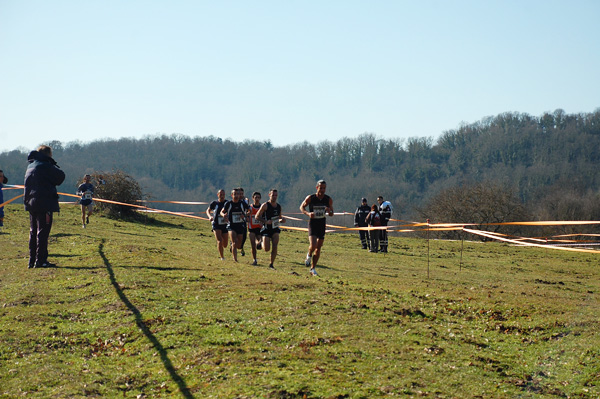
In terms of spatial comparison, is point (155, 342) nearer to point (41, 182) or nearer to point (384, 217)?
point (41, 182)

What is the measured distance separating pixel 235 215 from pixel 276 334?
837 cm

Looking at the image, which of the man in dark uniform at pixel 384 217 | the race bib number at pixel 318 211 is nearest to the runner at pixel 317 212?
the race bib number at pixel 318 211

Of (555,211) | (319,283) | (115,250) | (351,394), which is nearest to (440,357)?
(351,394)

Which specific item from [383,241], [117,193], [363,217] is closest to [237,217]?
[383,241]

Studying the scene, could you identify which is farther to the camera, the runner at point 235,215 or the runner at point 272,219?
the runner at point 235,215

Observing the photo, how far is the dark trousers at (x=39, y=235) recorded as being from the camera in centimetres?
1298

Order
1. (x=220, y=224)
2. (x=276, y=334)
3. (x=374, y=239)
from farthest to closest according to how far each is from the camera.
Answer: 1. (x=374, y=239)
2. (x=220, y=224)
3. (x=276, y=334)

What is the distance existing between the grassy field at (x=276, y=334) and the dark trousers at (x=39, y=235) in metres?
0.52

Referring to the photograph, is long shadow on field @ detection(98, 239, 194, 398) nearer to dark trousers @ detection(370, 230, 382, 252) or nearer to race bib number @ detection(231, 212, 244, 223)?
race bib number @ detection(231, 212, 244, 223)

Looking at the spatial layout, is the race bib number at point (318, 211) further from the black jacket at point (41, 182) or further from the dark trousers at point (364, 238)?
the dark trousers at point (364, 238)

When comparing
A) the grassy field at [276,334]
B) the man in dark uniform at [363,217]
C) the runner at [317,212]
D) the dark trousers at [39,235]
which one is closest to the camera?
the grassy field at [276,334]

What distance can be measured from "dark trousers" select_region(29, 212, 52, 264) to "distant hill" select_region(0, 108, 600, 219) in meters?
82.8

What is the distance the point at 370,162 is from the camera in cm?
15962

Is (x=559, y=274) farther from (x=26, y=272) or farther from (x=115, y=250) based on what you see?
(x=26, y=272)
